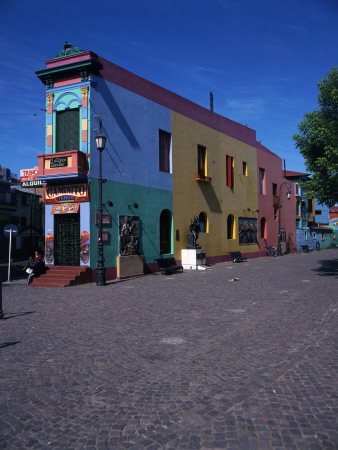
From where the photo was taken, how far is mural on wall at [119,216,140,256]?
17183mm

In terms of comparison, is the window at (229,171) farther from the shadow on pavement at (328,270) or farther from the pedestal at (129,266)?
the pedestal at (129,266)

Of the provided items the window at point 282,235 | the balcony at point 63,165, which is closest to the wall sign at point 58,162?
the balcony at point 63,165

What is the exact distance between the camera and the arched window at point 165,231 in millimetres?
20641

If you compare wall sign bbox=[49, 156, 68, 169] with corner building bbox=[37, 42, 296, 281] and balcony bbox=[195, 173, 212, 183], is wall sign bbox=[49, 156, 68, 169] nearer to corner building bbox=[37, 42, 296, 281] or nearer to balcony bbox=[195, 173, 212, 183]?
corner building bbox=[37, 42, 296, 281]

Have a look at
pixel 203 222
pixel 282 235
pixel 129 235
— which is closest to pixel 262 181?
pixel 282 235

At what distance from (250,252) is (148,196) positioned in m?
13.9

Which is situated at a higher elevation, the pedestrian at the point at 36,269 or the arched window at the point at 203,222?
the arched window at the point at 203,222

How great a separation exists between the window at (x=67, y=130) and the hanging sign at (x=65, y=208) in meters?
2.51

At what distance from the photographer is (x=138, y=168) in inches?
730

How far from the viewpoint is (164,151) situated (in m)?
20.8

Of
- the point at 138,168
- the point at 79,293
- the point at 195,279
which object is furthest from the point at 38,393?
the point at 138,168

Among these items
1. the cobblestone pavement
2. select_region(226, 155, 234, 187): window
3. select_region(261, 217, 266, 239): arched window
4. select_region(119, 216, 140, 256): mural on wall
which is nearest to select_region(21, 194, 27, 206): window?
select_region(226, 155, 234, 187): window

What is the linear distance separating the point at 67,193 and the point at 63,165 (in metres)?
1.25

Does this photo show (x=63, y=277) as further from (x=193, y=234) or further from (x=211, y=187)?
(x=211, y=187)
